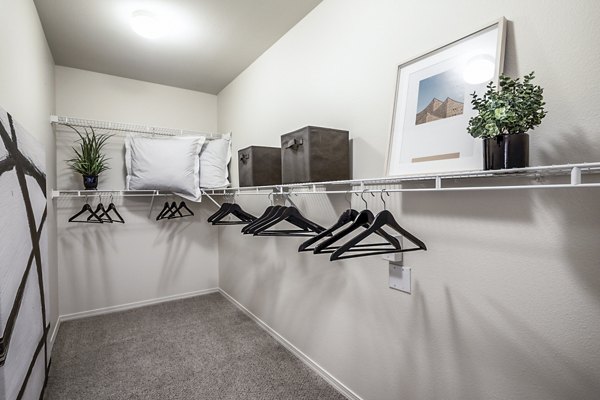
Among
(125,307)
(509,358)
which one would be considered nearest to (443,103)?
(509,358)

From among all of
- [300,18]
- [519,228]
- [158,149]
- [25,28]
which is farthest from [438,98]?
[158,149]

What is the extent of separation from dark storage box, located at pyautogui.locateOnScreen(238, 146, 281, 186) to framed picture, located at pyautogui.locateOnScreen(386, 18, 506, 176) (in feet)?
3.37

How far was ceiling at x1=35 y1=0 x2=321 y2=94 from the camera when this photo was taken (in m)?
2.00

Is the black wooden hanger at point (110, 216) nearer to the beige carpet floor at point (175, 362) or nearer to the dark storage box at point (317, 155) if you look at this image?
the beige carpet floor at point (175, 362)

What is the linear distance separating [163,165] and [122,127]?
666 millimetres

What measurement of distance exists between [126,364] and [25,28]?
2.26m

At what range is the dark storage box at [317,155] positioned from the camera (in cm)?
157

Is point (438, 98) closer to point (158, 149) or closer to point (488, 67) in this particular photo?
point (488, 67)

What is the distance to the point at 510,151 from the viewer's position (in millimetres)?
891

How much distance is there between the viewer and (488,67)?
3.57 feet

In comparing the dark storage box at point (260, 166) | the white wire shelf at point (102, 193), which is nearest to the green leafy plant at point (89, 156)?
the white wire shelf at point (102, 193)

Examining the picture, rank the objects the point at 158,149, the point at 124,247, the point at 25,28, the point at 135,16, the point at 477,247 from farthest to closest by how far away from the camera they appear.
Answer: the point at 124,247 → the point at 158,149 → the point at 135,16 → the point at 25,28 → the point at 477,247

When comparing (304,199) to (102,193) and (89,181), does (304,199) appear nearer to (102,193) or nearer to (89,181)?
(89,181)

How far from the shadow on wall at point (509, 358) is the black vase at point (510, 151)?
0.55 metres
